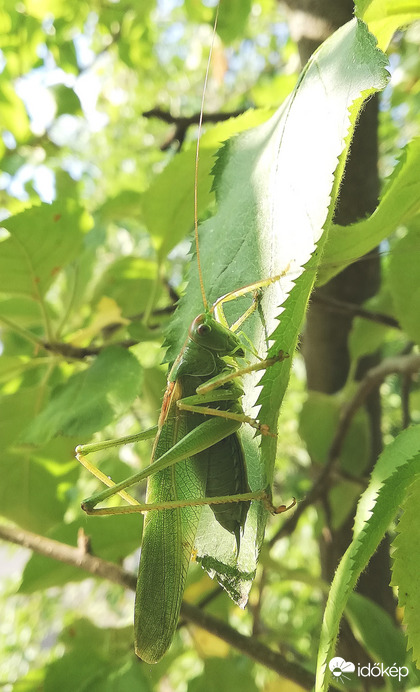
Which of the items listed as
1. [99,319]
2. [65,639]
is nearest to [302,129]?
[99,319]

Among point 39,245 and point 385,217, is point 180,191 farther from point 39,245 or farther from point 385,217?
point 385,217

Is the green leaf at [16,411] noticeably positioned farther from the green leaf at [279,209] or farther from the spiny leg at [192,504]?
the green leaf at [279,209]

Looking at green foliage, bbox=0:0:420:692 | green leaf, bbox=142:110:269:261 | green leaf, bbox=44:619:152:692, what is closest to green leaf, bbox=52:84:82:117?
green foliage, bbox=0:0:420:692

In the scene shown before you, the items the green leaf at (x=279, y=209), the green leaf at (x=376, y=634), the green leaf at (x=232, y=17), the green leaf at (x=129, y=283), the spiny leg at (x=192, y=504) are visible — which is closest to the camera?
the green leaf at (x=279, y=209)

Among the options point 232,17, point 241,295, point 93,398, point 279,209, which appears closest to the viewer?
point 279,209

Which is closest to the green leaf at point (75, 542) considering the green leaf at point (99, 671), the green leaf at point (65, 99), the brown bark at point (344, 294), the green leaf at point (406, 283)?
the green leaf at point (99, 671)

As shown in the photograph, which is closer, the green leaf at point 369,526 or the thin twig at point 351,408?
the green leaf at point 369,526

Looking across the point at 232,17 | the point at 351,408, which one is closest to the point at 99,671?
the point at 351,408

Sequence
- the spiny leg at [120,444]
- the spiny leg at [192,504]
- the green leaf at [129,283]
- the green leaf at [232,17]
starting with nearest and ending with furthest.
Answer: the spiny leg at [192,504] < the spiny leg at [120,444] < the green leaf at [129,283] < the green leaf at [232,17]
